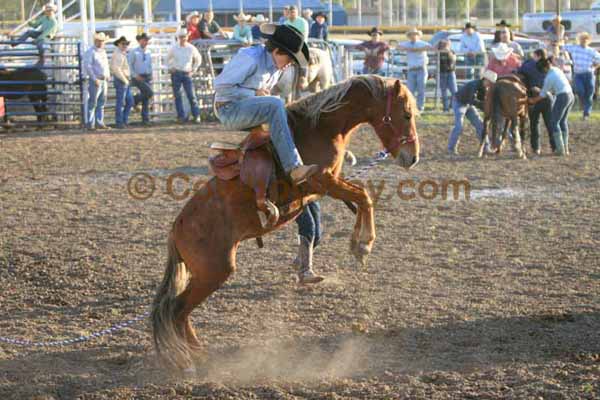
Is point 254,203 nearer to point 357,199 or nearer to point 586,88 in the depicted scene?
point 357,199

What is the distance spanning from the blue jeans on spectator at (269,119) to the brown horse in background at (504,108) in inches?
350

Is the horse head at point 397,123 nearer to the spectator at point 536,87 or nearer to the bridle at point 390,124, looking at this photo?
the bridle at point 390,124

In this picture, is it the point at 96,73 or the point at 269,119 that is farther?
the point at 96,73

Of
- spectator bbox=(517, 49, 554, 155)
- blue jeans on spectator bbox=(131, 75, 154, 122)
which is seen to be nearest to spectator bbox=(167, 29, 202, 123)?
blue jeans on spectator bbox=(131, 75, 154, 122)

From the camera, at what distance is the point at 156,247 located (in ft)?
27.9

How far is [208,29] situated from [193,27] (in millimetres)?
643

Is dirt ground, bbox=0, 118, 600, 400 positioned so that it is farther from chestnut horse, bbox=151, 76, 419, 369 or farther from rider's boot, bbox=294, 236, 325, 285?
chestnut horse, bbox=151, 76, 419, 369

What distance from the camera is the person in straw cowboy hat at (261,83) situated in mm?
5422

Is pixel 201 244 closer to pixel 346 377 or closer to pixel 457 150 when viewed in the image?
pixel 346 377

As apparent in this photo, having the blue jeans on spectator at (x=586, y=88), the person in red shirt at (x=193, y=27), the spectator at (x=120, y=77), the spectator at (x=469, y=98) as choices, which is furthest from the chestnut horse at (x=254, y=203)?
the person in red shirt at (x=193, y=27)

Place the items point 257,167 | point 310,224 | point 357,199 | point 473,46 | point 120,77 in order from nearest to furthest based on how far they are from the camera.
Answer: point 257,167 < point 357,199 < point 310,224 < point 120,77 < point 473,46

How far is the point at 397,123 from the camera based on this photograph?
5605 millimetres

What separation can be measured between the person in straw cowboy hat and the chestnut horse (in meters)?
0.20

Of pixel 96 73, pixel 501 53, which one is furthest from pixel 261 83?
pixel 96 73
